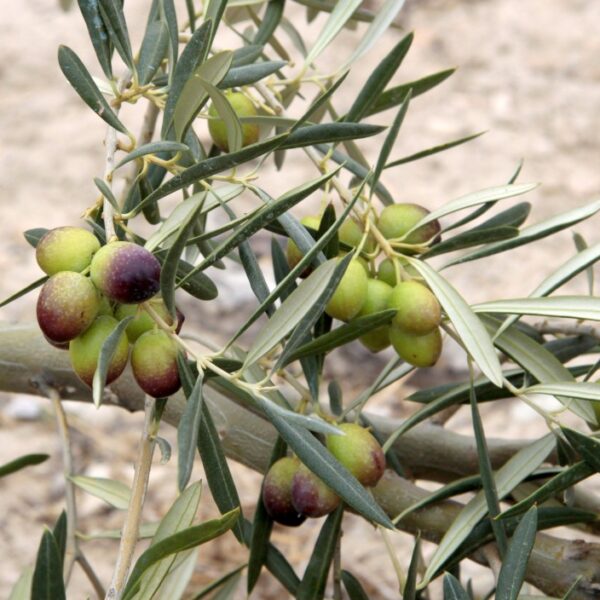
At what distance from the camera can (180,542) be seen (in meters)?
0.55

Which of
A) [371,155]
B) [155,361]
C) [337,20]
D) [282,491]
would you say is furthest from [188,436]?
[371,155]

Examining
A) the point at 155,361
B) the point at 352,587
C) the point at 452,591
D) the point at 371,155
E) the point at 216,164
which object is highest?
the point at 216,164

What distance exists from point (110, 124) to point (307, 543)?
111 cm

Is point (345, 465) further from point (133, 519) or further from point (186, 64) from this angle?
point (186, 64)

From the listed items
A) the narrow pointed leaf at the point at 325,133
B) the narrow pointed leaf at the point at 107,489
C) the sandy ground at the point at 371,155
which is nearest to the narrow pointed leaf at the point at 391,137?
the narrow pointed leaf at the point at 325,133

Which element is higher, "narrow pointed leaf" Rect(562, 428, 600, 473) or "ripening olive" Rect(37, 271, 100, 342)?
"ripening olive" Rect(37, 271, 100, 342)

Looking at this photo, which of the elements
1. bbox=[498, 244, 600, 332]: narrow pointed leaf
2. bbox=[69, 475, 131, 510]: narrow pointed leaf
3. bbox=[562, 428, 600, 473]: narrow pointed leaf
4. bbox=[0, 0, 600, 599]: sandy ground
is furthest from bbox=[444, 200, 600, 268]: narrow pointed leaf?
bbox=[0, 0, 600, 599]: sandy ground

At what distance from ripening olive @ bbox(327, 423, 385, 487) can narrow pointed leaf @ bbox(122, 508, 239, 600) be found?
0.11 metres

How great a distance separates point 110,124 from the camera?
58 centimetres

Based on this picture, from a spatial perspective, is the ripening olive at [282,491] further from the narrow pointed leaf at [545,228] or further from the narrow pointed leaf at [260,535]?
the narrow pointed leaf at [545,228]

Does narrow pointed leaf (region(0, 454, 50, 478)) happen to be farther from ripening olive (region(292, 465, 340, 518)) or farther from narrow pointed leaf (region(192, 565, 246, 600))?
ripening olive (region(292, 465, 340, 518))

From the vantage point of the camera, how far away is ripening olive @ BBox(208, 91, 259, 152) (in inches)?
26.1

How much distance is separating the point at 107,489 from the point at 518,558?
1.20 ft

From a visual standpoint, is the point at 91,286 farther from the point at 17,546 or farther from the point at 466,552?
the point at 17,546
